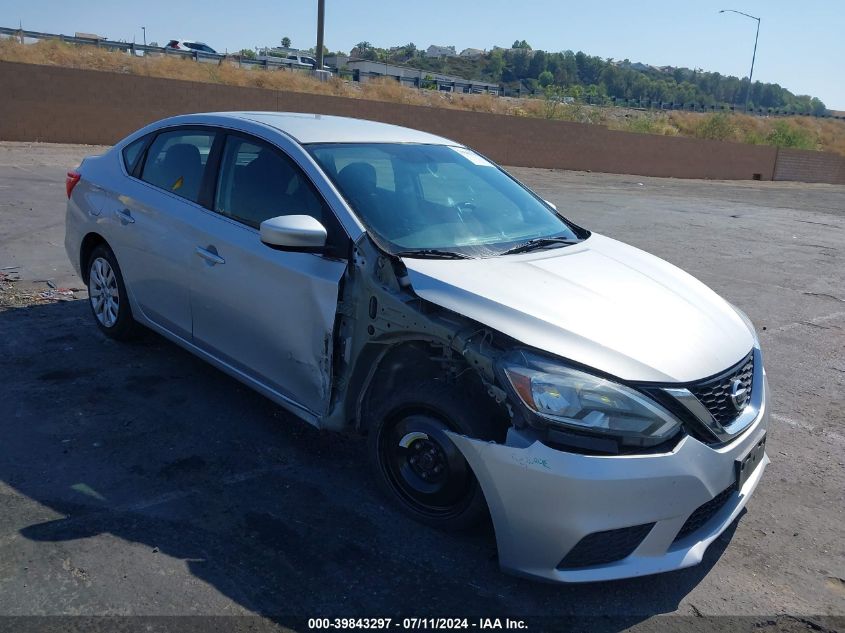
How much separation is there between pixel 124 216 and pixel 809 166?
45.1m

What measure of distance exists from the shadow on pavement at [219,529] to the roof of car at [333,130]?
1639 millimetres

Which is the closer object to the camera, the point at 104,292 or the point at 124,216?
the point at 124,216

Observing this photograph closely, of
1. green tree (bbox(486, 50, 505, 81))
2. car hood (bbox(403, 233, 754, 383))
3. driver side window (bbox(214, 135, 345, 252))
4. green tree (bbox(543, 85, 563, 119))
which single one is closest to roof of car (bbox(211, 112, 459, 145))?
driver side window (bbox(214, 135, 345, 252))

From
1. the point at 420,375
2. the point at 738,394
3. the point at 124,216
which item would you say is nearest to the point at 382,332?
the point at 420,375

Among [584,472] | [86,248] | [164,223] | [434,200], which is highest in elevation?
[434,200]

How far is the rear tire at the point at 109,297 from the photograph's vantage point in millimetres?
5371

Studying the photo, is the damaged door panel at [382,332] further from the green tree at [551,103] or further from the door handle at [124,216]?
the green tree at [551,103]

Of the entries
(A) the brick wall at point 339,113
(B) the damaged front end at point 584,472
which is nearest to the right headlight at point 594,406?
(B) the damaged front end at point 584,472

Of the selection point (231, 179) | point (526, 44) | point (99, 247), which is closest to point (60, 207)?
point (99, 247)

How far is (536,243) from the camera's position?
13.8 ft

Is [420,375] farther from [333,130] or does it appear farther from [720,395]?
[333,130]

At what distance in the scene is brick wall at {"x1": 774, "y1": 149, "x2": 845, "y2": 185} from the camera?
41.8 meters

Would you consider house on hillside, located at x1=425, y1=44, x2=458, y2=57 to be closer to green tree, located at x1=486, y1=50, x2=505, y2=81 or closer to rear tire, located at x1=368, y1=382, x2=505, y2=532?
green tree, located at x1=486, y1=50, x2=505, y2=81

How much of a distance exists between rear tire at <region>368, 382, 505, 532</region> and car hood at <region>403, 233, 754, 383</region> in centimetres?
36
